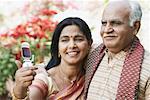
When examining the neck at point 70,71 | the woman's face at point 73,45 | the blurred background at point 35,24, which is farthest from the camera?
the blurred background at point 35,24

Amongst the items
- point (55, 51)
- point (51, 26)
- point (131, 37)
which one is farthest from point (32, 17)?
point (131, 37)

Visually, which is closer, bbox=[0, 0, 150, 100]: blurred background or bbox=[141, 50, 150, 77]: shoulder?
bbox=[141, 50, 150, 77]: shoulder

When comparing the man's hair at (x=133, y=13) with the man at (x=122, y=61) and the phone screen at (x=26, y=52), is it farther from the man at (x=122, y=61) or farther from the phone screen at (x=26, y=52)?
the phone screen at (x=26, y=52)

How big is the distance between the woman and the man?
194 millimetres

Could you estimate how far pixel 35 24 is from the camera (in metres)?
5.59

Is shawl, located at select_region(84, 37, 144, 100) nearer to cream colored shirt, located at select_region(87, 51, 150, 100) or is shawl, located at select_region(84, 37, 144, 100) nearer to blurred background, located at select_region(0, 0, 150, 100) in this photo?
cream colored shirt, located at select_region(87, 51, 150, 100)

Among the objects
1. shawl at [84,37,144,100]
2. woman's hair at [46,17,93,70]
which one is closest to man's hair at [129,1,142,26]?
shawl at [84,37,144,100]

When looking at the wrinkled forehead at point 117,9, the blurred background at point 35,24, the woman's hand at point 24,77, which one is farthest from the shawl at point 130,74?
the blurred background at point 35,24

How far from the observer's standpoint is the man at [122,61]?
3592 millimetres

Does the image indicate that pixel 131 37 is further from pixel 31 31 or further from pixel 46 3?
pixel 46 3

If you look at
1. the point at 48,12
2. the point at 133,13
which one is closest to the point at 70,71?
the point at 133,13

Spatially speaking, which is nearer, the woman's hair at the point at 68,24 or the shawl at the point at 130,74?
the shawl at the point at 130,74

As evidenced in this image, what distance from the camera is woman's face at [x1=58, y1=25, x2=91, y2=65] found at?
3.91 meters

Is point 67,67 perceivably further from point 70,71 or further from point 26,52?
point 26,52
